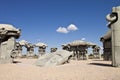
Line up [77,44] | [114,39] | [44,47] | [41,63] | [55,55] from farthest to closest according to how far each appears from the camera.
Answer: [44,47] → [77,44] → [55,55] → [41,63] → [114,39]

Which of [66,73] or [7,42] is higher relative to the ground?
[7,42]

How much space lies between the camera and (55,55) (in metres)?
14.5

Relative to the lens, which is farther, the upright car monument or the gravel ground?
the upright car monument

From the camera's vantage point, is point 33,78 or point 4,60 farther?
point 4,60

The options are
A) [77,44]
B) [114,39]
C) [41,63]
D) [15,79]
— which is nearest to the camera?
[15,79]

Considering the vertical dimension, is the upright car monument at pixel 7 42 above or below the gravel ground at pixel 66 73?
above

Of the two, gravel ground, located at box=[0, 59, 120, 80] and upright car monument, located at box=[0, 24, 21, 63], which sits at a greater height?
upright car monument, located at box=[0, 24, 21, 63]

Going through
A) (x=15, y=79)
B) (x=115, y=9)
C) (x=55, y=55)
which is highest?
(x=115, y=9)

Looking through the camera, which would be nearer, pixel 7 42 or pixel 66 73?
pixel 66 73

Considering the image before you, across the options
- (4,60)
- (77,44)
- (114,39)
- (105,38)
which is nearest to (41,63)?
(4,60)

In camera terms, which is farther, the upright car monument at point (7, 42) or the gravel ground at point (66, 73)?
the upright car monument at point (7, 42)

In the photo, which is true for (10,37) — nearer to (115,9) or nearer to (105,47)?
(115,9)

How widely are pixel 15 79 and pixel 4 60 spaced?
6.68m

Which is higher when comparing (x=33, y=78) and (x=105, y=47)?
(x=105, y=47)
